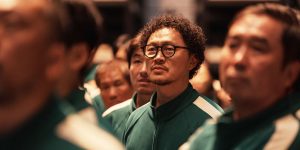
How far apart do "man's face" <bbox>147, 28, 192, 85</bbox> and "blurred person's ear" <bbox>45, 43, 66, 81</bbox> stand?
8.19ft

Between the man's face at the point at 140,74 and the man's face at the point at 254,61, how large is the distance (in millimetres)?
2388

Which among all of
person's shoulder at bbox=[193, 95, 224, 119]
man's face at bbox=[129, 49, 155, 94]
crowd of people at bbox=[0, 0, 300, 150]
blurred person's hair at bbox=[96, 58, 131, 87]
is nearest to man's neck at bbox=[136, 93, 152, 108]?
man's face at bbox=[129, 49, 155, 94]

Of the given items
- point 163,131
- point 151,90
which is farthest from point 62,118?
point 151,90

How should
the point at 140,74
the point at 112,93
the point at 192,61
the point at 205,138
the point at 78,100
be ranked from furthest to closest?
the point at 112,93 < the point at 140,74 < the point at 192,61 < the point at 78,100 < the point at 205,138

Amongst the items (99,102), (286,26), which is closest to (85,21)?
(286,26)

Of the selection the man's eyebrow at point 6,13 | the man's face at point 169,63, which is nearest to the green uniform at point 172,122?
the man's face at point 169,63

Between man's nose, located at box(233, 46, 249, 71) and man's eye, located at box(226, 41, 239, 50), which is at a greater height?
man's eye, located at box(226, 41, 239, 50)

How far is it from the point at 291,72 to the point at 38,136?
48.1 inches

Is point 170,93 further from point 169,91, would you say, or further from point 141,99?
point 141,99

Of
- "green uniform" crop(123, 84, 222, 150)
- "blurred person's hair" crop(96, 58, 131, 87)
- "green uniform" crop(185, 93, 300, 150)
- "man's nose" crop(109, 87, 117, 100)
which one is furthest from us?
"blurred person's hair" crop(96, 58, 131, 87)

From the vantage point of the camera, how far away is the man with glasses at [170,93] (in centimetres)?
422

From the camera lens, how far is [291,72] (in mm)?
2814

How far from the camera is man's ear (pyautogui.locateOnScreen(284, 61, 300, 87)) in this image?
2792 millimetres

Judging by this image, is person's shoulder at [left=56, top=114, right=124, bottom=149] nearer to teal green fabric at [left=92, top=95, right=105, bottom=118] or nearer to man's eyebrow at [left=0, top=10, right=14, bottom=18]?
man's eyebrow at [left=0, top=10, right=14, bottom=18]
